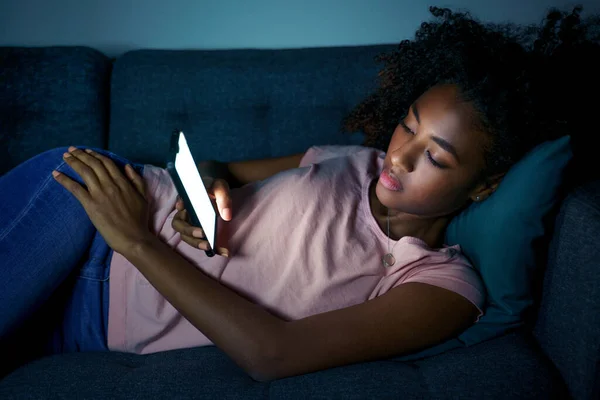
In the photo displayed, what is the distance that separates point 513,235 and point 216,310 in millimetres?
625

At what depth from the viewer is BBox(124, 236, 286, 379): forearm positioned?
0.81m

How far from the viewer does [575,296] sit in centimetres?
79

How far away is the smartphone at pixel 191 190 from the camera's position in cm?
70

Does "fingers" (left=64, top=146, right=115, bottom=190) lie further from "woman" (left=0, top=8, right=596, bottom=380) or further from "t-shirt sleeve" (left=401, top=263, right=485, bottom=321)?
"t-shirt sleeve" (left=401, top=263, right=485, bottom=321)

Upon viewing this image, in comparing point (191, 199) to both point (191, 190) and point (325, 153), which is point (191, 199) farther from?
point (325, 153)

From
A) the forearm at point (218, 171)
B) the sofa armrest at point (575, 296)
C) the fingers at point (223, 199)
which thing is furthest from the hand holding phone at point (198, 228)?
the sofa armrest at point (575, 296)

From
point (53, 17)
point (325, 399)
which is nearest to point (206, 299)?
point (325, 399)

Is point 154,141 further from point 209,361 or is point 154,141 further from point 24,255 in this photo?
point 209,361

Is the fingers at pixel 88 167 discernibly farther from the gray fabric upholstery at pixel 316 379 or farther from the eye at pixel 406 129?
the eye at pixel 406 129

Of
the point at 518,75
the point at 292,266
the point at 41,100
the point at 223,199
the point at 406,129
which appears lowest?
the point at 292,266

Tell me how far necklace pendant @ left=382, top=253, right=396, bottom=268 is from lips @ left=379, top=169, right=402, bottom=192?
157mm

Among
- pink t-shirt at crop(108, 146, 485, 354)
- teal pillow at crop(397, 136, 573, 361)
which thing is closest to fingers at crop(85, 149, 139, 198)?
pink t-shirt at crop(108, 146, 485, 354)

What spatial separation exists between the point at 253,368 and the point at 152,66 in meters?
1.06

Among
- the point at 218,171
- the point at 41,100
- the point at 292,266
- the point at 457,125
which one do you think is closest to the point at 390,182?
the point at 457,125
